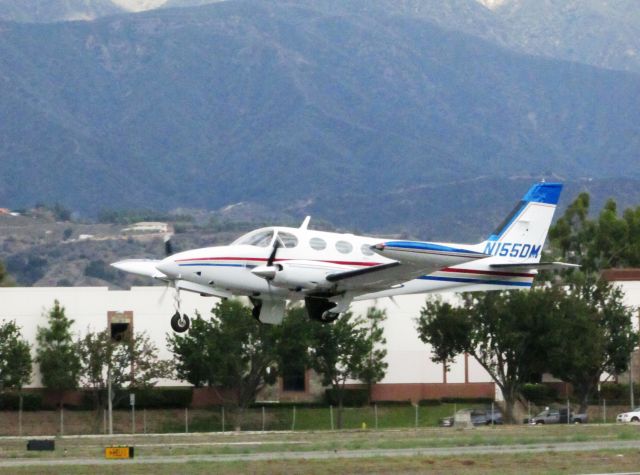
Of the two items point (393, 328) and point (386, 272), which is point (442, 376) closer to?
point (393, 328)

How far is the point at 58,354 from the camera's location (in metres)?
88.6

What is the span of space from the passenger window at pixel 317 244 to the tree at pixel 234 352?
4097 centimetres

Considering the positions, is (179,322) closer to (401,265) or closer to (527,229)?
(401,265)

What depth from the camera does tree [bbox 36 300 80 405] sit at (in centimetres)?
8719

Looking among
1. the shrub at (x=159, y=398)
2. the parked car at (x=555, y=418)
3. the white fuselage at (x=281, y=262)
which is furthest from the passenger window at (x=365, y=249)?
the shrub at (x=159, y=398)

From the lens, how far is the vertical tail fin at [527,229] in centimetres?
4975

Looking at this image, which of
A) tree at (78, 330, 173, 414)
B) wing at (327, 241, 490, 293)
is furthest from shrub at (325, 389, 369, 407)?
wing at (327, 241, 490, 293)

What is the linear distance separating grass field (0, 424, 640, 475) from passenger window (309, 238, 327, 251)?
6.26m

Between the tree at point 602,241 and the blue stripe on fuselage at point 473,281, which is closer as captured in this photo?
the blue stripe on fuselage at point 473,281

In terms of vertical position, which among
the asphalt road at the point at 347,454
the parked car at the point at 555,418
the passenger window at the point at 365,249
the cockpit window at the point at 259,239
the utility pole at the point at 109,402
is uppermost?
the cockpit window at the point at 259,239

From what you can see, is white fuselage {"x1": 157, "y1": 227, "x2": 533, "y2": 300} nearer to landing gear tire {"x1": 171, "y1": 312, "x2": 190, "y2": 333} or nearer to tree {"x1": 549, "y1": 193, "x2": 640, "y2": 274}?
landing gear tire {"x1": 171, "y1": 312, "x2": 190, "y2": 333}

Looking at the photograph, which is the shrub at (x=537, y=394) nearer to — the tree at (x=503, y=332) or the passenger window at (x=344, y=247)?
the tree at (x=503, y=332)

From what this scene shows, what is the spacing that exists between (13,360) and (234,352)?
1328cm

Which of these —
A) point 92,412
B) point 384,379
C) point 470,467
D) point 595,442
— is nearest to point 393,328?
point 384,379
